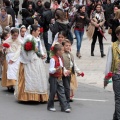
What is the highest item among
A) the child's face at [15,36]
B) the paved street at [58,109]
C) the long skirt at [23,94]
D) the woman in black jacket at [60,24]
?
the woman in black jacket at [60,24]

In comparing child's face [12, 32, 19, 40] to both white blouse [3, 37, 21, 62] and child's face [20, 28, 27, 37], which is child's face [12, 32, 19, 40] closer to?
white blouse [3, 37, 21, 62]

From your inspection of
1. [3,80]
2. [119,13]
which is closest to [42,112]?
[3,80]

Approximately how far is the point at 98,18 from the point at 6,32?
5077 mm

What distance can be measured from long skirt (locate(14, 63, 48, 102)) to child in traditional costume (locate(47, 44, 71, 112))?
56cm

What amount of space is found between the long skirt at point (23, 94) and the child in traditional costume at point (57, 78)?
0.56 metres

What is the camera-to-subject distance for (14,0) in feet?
91.6

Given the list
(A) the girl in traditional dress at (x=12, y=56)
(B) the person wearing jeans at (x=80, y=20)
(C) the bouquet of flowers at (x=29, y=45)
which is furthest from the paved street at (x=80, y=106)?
(B) the person wearing jeans at (x=80, y=20)

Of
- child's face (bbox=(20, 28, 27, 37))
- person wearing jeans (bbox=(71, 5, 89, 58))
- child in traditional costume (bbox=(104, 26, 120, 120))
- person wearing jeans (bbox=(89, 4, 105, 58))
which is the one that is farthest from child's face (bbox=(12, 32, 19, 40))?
person wearing jeans (bbox=(89, 4, 105, 58))

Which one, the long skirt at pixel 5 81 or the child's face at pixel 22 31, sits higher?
the child's face at pixel 22 31

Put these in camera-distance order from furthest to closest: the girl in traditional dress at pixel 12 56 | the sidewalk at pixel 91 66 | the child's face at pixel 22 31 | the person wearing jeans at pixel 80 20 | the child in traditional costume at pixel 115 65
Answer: the person wearing jeans at pixel 80 20 → the sidewalk at pixel 91 66 → the child's face at pixel 22 31 → the girl in traditional dress at pixel 12 56 → the child in traditional costume at pixel 115 65

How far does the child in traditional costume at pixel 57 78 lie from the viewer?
9734mm

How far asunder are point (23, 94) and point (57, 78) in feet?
3.26

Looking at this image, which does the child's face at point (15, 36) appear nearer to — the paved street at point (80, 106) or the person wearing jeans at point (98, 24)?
the paved street at point (80, 106)

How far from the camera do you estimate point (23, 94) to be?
10531mm
